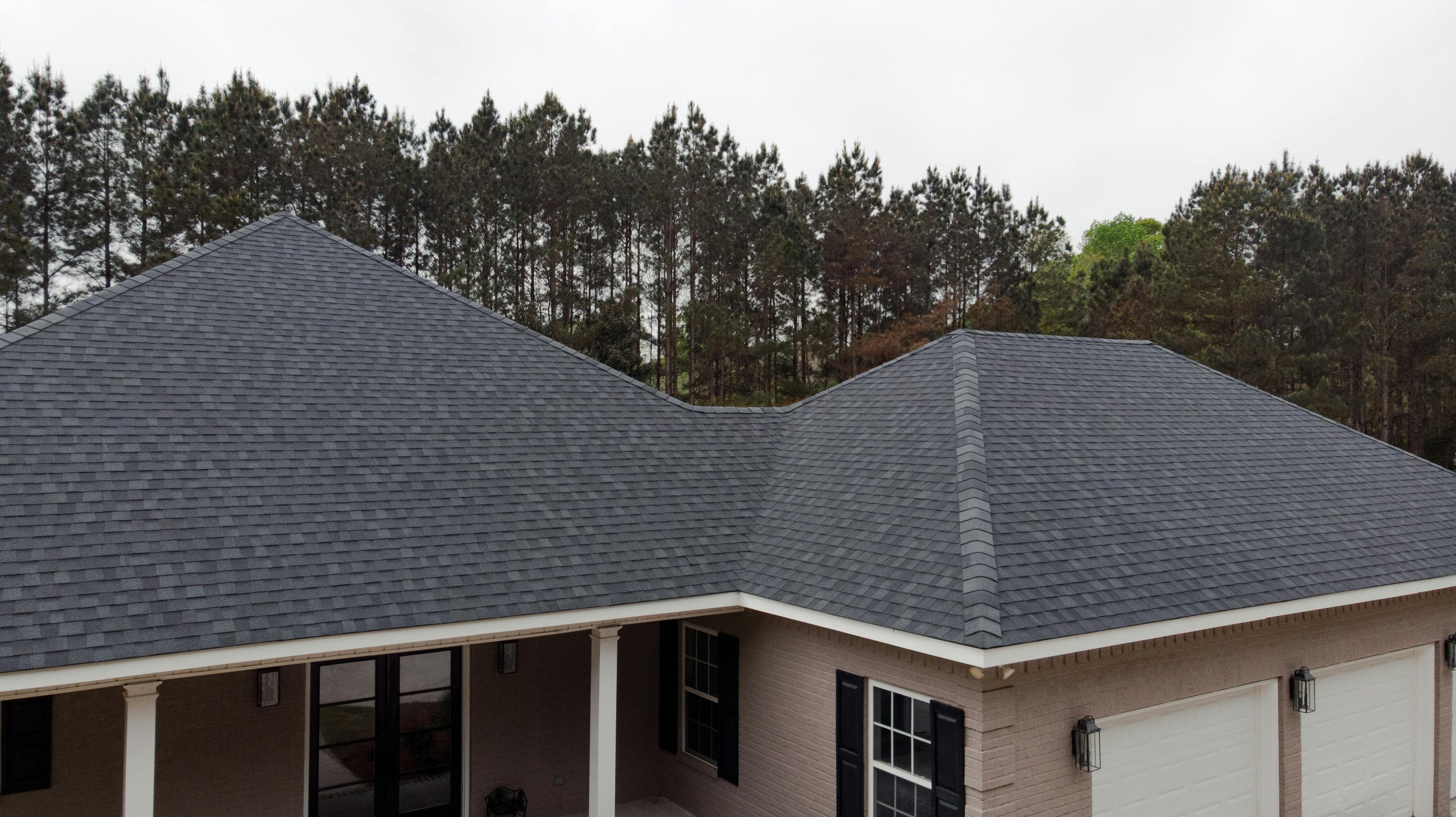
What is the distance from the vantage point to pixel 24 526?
218 inches

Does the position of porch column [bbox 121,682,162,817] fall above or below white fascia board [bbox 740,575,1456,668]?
below

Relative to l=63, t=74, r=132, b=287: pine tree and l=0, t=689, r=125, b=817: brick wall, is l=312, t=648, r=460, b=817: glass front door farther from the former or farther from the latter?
l=63, t=74, r=132, b=287: pine tree

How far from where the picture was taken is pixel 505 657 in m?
8.22

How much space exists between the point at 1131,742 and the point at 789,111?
26306 mm

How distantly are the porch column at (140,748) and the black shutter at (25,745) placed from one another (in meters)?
1.81

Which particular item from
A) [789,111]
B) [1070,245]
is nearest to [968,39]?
[789,111]

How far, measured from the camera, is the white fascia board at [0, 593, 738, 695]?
15.9 feet

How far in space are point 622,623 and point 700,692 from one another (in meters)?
2.20

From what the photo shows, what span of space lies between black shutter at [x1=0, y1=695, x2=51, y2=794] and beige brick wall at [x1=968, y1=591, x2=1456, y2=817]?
7.16 metres

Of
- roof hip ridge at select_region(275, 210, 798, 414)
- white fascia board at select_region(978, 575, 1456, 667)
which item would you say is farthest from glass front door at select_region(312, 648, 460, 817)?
white fascia board at select_region(978, 575, 1456, 667)

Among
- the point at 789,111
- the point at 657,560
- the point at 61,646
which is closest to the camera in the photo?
the point at 61,646

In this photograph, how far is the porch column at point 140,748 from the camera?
525 centimetres

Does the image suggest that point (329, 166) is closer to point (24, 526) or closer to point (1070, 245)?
point (24, 526)

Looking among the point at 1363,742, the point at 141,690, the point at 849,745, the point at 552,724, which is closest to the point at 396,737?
the point at 552,724
